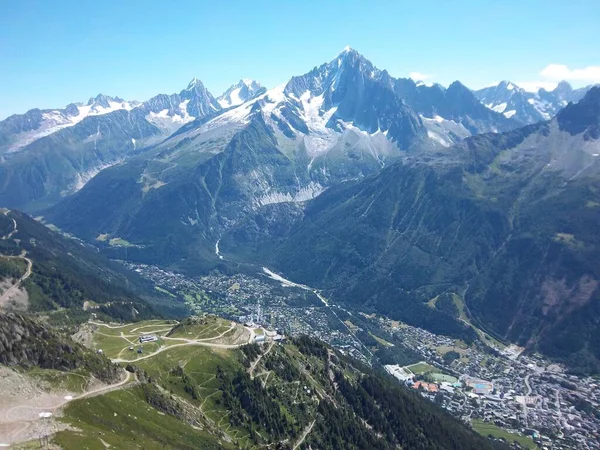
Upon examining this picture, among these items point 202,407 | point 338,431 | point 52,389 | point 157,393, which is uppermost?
point 52,389

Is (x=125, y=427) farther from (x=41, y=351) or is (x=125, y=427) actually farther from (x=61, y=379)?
(x=41, y=351)

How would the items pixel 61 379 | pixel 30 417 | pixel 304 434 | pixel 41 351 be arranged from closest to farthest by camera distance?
1. pixel 30 417
2. pixel 61 379
3. pixel 41 351
4. pixel 304 434

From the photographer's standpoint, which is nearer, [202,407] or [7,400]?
[7,400]

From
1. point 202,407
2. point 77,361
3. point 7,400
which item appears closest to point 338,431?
point 202,407

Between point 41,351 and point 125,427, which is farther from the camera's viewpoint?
point 41,351

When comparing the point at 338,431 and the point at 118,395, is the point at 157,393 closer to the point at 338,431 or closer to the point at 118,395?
the point at 118,395

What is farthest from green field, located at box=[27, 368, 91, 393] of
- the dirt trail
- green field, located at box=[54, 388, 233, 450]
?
green field, located at box=[54, 388, 233, 450]

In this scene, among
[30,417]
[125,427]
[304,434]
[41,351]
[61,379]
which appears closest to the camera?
[30,417]

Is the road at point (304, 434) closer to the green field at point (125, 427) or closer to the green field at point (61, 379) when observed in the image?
the green field at point (125, 427)

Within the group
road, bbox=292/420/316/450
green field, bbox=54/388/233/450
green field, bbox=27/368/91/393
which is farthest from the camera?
road, bbox=292/420/316/450

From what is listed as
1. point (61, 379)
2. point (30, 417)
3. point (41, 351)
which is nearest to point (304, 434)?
point (61, 379)

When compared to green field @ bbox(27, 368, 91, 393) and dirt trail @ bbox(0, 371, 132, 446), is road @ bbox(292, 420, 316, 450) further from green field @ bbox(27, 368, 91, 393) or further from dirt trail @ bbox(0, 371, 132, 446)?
dirt trail @ bbox(0, 371, 132, 446)
